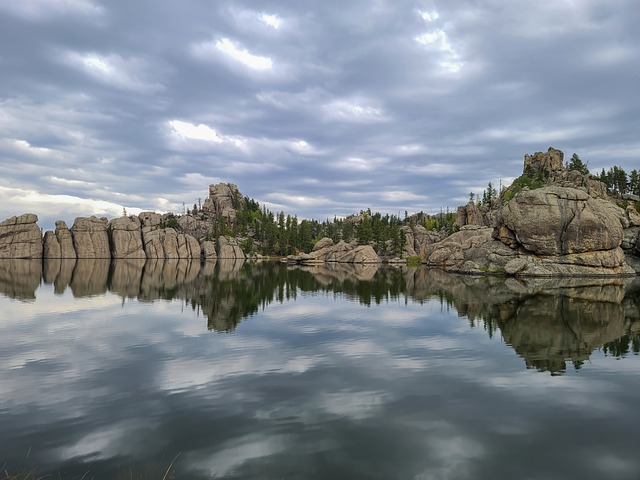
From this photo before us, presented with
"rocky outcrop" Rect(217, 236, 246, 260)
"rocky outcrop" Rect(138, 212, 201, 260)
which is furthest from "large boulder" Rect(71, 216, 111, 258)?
"rocky outcrop" Rect(217, 236, 246, 260)

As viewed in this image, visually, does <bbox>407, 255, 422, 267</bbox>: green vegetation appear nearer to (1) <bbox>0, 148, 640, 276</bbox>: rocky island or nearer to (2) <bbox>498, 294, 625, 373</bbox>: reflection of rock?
(1) <bbox>0, 148, 640, 276</bbox>: rocky island

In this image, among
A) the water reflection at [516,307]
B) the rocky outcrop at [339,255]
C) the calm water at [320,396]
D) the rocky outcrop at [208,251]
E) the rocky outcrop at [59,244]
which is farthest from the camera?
the rocky outcrop at [208,251]

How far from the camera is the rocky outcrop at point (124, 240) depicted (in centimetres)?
15175

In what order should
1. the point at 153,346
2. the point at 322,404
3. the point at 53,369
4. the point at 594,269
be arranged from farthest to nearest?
the point at 594,269, the point at 153,346, the point at 53,369, the point at 322,404

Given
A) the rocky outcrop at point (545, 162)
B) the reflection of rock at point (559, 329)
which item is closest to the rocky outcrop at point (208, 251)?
the rocky outcrop at point (545, 162)

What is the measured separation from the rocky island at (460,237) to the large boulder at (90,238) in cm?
33

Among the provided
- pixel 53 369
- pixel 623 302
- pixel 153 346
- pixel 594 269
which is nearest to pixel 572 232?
pixel 594 269

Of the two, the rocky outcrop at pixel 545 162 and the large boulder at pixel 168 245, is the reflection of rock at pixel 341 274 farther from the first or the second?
the rocky outcrop at pixel 545 162

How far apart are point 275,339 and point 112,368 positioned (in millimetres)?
9109

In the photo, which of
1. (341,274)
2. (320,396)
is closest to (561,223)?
(341,274)

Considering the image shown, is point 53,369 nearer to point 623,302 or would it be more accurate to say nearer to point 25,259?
point 623,302

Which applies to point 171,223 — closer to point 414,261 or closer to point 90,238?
point 90,238

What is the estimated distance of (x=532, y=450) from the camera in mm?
11023

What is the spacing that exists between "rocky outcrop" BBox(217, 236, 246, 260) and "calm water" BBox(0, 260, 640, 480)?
134 meters
